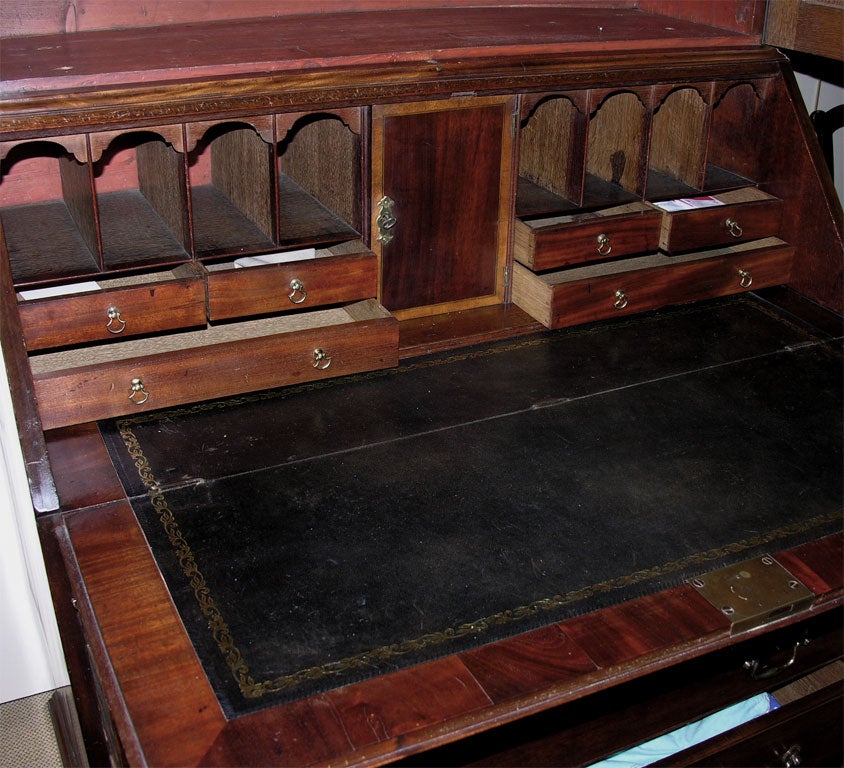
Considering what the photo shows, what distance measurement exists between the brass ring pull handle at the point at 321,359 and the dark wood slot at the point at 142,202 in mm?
316

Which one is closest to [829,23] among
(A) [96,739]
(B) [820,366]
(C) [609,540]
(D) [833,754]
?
(B) [820,366]

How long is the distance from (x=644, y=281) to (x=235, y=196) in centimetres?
96

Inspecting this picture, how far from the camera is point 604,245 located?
2252 millimetres

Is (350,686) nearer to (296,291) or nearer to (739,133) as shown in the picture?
(296,291)

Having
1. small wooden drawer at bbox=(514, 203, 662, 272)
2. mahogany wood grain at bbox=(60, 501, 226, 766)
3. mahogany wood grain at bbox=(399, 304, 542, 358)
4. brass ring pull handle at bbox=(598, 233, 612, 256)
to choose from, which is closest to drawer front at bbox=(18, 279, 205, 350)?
mahogany wood grain at bbox=(60, 501, 226, 766)

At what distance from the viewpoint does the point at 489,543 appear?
62.8 inches

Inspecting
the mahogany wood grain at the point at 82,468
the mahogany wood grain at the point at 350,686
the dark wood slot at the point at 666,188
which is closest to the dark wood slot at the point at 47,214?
the mahogany wood grain at the point at 82,468

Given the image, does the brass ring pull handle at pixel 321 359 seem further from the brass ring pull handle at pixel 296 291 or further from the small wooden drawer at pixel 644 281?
the small wooden drawer at pixel 644 281

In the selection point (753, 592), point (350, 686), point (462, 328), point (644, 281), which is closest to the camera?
point (350, 686)

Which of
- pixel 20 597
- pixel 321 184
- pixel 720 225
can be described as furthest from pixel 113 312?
pixel 720 225

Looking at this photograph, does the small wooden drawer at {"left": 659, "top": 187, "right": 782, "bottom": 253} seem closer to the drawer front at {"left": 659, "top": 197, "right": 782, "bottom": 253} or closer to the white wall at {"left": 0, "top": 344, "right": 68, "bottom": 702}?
the drawer front at {"left": 659, "top": 197, "right": 782, "bottom": 253}

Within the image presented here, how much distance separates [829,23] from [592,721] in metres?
1.56

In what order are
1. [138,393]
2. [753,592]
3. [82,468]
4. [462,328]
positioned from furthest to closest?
[462,328], [138,393], [82,468], [753,592]

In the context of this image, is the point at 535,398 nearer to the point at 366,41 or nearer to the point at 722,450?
the point at 722,450
